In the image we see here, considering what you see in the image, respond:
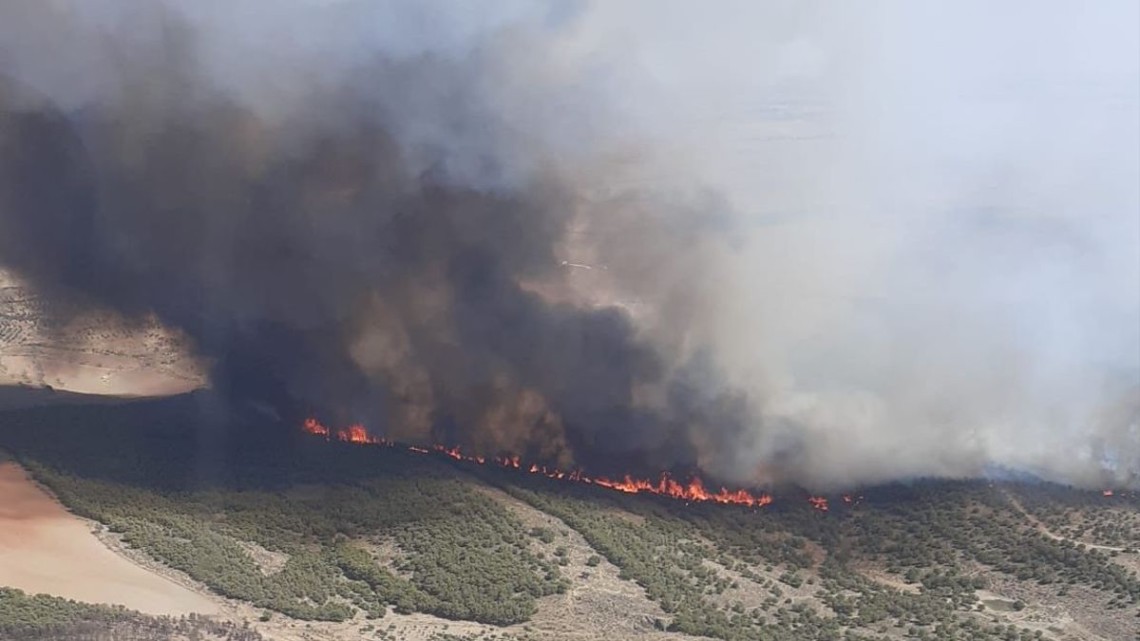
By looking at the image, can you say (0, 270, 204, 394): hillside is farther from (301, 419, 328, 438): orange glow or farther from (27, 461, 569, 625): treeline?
(27, 461, 569, 625): treeline

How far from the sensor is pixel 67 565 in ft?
122

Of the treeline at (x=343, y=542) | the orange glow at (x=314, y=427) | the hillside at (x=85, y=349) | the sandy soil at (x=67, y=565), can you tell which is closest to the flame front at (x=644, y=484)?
the orange glow at (x=314, y=427)

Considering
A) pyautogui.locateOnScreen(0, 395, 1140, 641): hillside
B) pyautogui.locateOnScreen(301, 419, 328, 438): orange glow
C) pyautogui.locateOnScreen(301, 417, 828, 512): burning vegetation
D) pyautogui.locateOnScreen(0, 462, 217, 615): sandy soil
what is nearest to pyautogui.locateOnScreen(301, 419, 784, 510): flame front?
pyautogui.locateOnScreen(301, 417, 828, 512): burning vegetation

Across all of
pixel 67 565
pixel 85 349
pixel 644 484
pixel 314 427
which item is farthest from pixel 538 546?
pixel 85 349

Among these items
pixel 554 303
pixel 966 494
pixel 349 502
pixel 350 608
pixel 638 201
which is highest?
pixel 638 201

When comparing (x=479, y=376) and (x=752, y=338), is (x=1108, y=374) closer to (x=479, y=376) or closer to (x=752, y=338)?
(x=752, y=338)

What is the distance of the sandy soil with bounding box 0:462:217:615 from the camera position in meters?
35.0

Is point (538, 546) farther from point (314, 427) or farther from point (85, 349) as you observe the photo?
point (85, 349)

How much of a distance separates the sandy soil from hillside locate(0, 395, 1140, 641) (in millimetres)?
637

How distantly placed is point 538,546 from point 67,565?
1433 centimetres

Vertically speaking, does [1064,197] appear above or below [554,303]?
above

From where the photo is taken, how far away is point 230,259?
2078 inches

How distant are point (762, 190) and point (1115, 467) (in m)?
49.6

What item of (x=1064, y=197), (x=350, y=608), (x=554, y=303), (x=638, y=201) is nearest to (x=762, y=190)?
(x=1064, y=197)
